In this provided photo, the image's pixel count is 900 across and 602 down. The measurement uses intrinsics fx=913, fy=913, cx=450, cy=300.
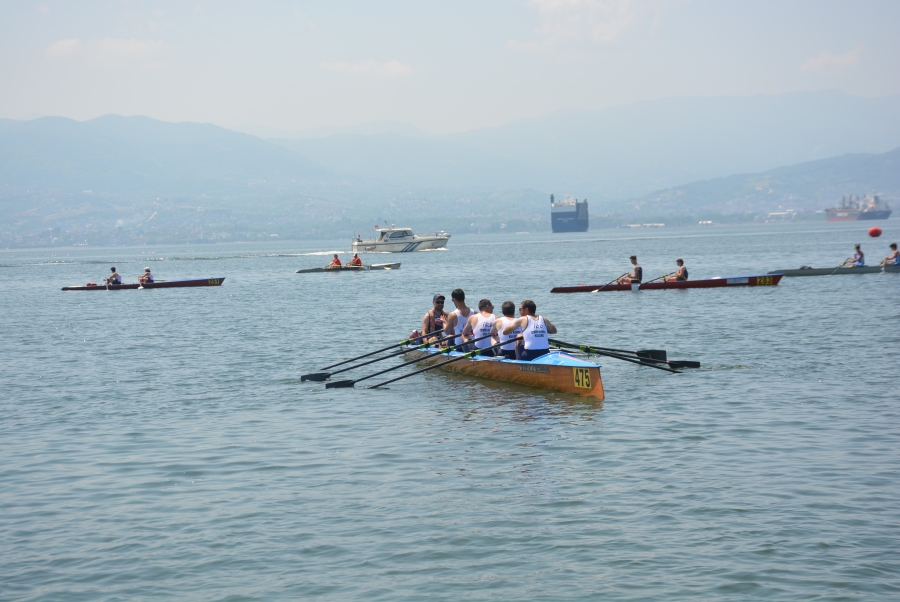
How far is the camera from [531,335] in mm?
19719

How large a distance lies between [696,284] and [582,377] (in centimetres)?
2989

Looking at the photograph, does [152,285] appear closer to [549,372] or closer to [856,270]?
[856,270]

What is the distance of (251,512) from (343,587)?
303cm

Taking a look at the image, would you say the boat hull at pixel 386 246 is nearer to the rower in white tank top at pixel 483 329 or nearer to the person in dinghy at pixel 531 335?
the rower in white tank top at pixel 483 329

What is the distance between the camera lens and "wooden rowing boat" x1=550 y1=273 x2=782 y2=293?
4681 cm

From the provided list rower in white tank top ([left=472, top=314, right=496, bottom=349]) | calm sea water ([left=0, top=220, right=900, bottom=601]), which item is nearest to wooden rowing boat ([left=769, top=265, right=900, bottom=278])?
calm sea water ([left=0, top=220, right=900, bottom=601])

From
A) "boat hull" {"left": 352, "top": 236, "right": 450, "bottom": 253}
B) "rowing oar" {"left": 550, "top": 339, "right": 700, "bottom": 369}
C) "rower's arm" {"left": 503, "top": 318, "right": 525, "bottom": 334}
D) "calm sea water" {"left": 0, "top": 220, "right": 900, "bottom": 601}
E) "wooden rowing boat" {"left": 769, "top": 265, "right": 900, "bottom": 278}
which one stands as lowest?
"calm sea water" {"left": 0, "top": 220, "right": 900, "bottom": 601}

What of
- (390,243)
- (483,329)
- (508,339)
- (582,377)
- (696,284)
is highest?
(390,243)

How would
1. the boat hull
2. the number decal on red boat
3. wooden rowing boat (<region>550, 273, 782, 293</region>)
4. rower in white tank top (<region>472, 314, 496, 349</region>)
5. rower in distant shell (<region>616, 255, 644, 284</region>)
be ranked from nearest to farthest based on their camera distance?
the number decal on red boat → rower in white tank top (<region>472, 314, 496, 349</region>) → rower in distant shell (<region>616, 255, 644, 284</region>) → wooden rowing boat (<region>550, 273, 782, 293</region>) → the boat hull

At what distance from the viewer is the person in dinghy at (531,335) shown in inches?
774

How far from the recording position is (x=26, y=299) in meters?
64.3

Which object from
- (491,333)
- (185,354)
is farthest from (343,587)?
(185,354)

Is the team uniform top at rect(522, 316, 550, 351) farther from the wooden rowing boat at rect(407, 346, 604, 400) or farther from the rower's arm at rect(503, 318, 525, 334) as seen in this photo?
the rower's arm at rect(503, 318, 525, 334)

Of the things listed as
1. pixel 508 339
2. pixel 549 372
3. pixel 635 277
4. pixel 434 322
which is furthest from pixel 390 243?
pixel 549 372
